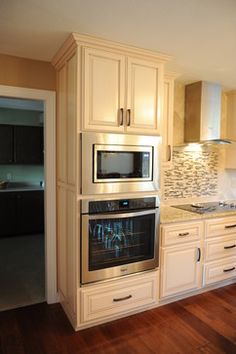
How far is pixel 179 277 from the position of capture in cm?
264

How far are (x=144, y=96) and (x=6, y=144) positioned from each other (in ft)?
11.6

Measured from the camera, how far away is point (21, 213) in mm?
4863

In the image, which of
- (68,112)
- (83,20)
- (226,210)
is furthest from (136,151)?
(226,210)

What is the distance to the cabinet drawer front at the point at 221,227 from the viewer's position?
2.83 m

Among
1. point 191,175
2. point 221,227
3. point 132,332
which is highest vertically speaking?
point 191,175

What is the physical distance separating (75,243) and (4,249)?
8.21 ft

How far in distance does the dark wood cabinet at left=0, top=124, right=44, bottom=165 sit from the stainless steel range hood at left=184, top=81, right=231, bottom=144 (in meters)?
3.18

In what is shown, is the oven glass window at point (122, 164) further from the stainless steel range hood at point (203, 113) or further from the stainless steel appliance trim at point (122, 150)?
the stainless steel range hood at point (203, 113)

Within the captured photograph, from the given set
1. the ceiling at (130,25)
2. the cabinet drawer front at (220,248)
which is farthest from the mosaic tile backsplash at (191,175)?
the ceiling at (130,25)

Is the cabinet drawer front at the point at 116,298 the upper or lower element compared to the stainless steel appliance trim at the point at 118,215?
lower

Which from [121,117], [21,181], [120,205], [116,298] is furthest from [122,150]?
[21,181]

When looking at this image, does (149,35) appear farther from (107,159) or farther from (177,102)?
(177,102)

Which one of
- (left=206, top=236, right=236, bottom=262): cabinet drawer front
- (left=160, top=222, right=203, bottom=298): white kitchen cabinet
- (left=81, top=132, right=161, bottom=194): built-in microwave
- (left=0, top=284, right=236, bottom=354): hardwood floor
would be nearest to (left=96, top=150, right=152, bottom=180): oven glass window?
(left=81, top=132, right=161, bottom=194): built-in microwave

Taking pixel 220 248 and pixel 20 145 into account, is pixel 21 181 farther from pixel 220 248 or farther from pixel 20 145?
pixel 220 248
